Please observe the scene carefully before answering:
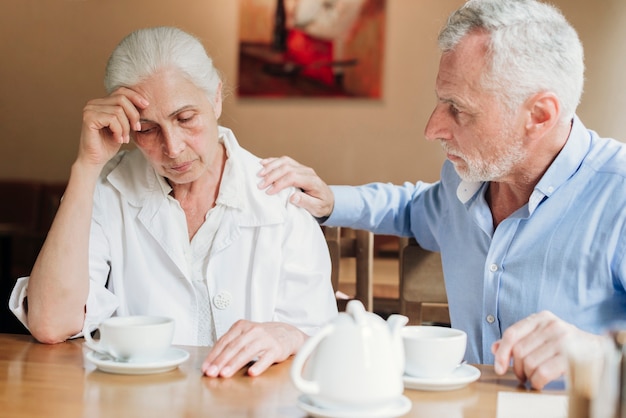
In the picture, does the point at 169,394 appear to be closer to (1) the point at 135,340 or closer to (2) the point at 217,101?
(1) the point at 135,340

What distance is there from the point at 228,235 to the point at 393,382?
93 cm

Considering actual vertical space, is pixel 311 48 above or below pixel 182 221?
above

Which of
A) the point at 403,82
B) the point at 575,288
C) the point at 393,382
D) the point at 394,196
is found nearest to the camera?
the point at 393,382

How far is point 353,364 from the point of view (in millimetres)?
1035

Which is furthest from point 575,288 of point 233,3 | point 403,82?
point 233,3

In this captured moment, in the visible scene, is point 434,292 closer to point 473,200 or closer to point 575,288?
point 473,200

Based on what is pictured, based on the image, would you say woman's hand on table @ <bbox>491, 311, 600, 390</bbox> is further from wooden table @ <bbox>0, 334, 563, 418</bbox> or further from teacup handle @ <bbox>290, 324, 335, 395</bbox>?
teacup handle @ <bbox>290, 324, 335, 395</bbox>

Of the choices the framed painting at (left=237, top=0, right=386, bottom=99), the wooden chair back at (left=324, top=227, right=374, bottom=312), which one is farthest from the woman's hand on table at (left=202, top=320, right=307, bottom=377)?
the framed painting at (left=237, top=0, right=386, bottom=99)

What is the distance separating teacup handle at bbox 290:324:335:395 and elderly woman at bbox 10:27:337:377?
766mm

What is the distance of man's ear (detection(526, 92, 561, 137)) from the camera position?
5.84 ft

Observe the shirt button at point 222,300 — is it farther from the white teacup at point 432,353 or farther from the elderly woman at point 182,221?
the white teacup at point 432,353

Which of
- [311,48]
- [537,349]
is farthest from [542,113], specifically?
[311,48]

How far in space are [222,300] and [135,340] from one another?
0.53 m

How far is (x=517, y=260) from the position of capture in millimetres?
1806
